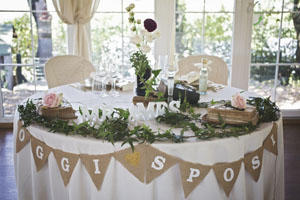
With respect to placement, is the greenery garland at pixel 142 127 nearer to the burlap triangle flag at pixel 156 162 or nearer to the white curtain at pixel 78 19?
the burlap triangle flag at pixel 156 162

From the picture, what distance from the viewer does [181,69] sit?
3047 mm

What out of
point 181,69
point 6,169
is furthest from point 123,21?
point 6,169

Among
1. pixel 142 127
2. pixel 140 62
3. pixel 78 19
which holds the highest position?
pixel 78 19

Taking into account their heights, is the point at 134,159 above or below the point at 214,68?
below

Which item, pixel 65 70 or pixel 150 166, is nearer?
pixel 150 166

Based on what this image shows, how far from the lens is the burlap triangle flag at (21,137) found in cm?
173

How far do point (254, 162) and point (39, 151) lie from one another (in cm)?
102

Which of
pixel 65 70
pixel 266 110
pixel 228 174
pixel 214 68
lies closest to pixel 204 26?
pixel 214 68

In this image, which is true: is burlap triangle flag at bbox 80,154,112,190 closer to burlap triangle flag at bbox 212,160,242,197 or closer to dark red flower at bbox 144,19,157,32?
burlap triangle flag at bbox 212,160,242,197

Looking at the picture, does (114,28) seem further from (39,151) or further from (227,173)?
(227,173)

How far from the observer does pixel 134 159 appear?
4.73ft

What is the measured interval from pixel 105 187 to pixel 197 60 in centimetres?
183

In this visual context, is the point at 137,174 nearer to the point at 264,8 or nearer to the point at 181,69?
the point at 181,69

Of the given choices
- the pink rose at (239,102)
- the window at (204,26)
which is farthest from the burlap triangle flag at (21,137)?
the window at (204,26)
